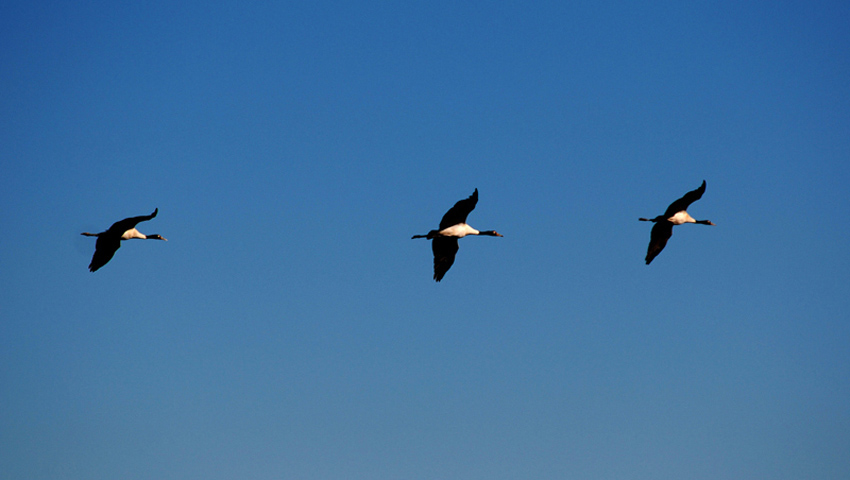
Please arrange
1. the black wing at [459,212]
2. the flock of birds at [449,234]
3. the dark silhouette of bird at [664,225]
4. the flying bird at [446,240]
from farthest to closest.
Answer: the dark silhouette of bird at [664,225] → the flying bird at [446,240] → the flock of birds at [449,234] → the black wing at [459,212]

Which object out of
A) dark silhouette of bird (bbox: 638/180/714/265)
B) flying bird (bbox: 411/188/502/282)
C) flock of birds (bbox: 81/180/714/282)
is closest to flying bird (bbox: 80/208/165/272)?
flock of birds (bbox: 81/180/714/282)

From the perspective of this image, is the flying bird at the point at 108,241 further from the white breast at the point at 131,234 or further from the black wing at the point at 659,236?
the black wing at the point at 659,236

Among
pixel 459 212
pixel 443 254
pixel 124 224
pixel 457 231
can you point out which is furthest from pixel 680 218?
pixel 124 224

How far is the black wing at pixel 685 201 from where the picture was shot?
3431cm

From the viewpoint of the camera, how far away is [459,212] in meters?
33.0

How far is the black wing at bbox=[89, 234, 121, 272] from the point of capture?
33000 mm

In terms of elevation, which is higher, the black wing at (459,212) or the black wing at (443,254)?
the black wing at (459,212)

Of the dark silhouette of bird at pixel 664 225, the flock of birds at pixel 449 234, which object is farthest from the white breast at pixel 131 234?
the dark silhouette of bird at pixel 664 225

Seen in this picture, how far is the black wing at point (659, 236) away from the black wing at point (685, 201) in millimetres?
439

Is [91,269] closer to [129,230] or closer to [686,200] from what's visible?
[129,230]

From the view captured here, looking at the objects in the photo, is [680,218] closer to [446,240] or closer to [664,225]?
[664,225]

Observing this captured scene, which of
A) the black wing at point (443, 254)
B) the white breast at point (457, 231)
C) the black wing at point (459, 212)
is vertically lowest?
the black wing at point (443, 254)

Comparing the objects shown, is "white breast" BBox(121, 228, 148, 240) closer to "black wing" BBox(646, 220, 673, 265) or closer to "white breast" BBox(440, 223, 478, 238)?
"white breast" BBox(440, 223, 478, 238)

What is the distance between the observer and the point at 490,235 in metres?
37.9
